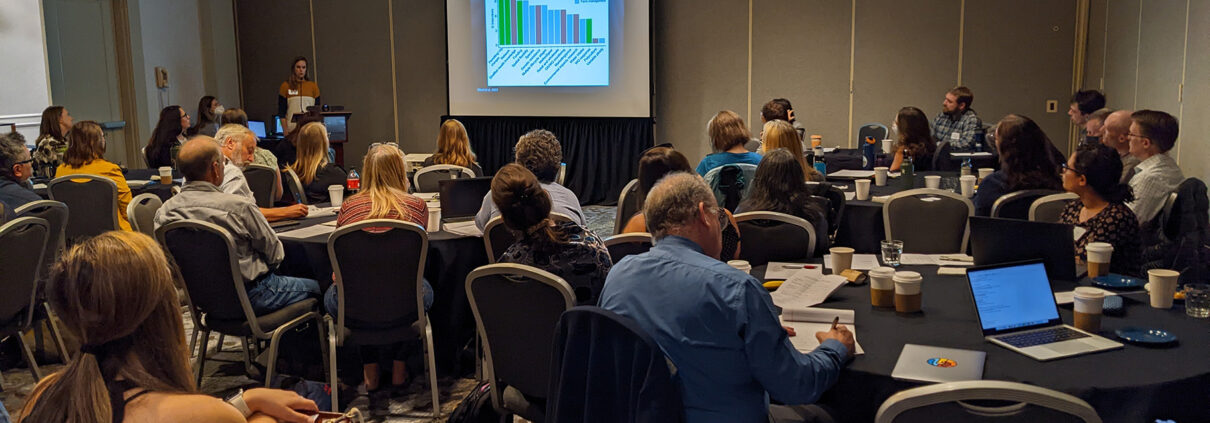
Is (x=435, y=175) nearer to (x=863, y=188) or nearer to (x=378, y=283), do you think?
(x=378, y=283)

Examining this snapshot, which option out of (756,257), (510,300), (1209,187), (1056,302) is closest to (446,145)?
(756,257)

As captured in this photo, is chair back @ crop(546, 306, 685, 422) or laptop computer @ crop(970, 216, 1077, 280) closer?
chair back @ crop(546, 306, 685, 422)

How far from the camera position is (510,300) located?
10.0 feet

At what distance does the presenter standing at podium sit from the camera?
11.1m

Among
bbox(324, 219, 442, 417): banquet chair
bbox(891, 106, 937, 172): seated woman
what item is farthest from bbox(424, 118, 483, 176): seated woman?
bbox(891, 106, 937, 172): seated woman

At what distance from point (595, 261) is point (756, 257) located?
893 millimetres

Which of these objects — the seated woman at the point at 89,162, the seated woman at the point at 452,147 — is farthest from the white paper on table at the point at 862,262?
the seated woman at the point at 89,162

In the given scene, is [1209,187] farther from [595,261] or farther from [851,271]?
[595,261]

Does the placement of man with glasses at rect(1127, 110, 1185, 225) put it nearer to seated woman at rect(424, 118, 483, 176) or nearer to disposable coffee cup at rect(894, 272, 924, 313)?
disposable coffee cup at rect(894, 272, 924, 313)

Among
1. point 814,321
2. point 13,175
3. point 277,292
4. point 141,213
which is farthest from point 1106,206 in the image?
point 13,175

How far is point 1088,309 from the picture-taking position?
274cm

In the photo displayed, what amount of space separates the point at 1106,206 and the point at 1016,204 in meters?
1.14

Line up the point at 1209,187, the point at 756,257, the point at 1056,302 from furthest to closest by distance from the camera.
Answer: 1. the point at 1209,187
2. the point at 756,257
3. the point at 1056,302

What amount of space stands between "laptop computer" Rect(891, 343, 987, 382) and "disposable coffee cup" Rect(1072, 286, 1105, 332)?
42 cm
